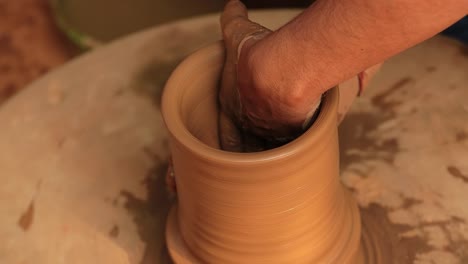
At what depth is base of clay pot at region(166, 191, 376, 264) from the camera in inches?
46.1

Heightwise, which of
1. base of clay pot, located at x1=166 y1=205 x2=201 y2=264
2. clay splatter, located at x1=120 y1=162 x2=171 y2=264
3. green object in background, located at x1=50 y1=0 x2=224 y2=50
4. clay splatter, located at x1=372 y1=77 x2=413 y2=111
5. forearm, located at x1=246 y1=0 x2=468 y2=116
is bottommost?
green object in background, located at x1=50 y1=0 x2=224 y2=50

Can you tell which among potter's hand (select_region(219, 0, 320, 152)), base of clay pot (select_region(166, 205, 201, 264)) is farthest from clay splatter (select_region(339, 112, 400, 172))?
base of clay pot (select_region(166, 205, 201, 264))

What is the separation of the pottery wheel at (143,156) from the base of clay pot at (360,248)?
0.02m

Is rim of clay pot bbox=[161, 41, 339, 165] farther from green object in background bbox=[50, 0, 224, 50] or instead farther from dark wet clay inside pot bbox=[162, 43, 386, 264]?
green object in background bbox=[50, 0, 224, 50]

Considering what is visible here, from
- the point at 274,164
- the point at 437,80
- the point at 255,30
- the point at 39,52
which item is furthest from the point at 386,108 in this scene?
the point at 39,52

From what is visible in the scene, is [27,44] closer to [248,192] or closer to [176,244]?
[176,244]

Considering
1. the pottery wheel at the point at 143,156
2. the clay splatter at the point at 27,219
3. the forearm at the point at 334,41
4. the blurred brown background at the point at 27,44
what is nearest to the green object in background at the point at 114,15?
the blurred brown background at the point at 27,44

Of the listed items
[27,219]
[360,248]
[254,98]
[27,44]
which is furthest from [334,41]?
[27,44]

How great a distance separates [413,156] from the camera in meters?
1.36

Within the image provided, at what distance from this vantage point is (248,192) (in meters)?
0.98

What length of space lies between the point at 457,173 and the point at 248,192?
53 centimetres

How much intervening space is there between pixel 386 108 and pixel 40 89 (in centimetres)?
79

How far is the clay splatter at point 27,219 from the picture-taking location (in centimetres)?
131

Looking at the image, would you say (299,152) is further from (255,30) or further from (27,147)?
(27,147)
